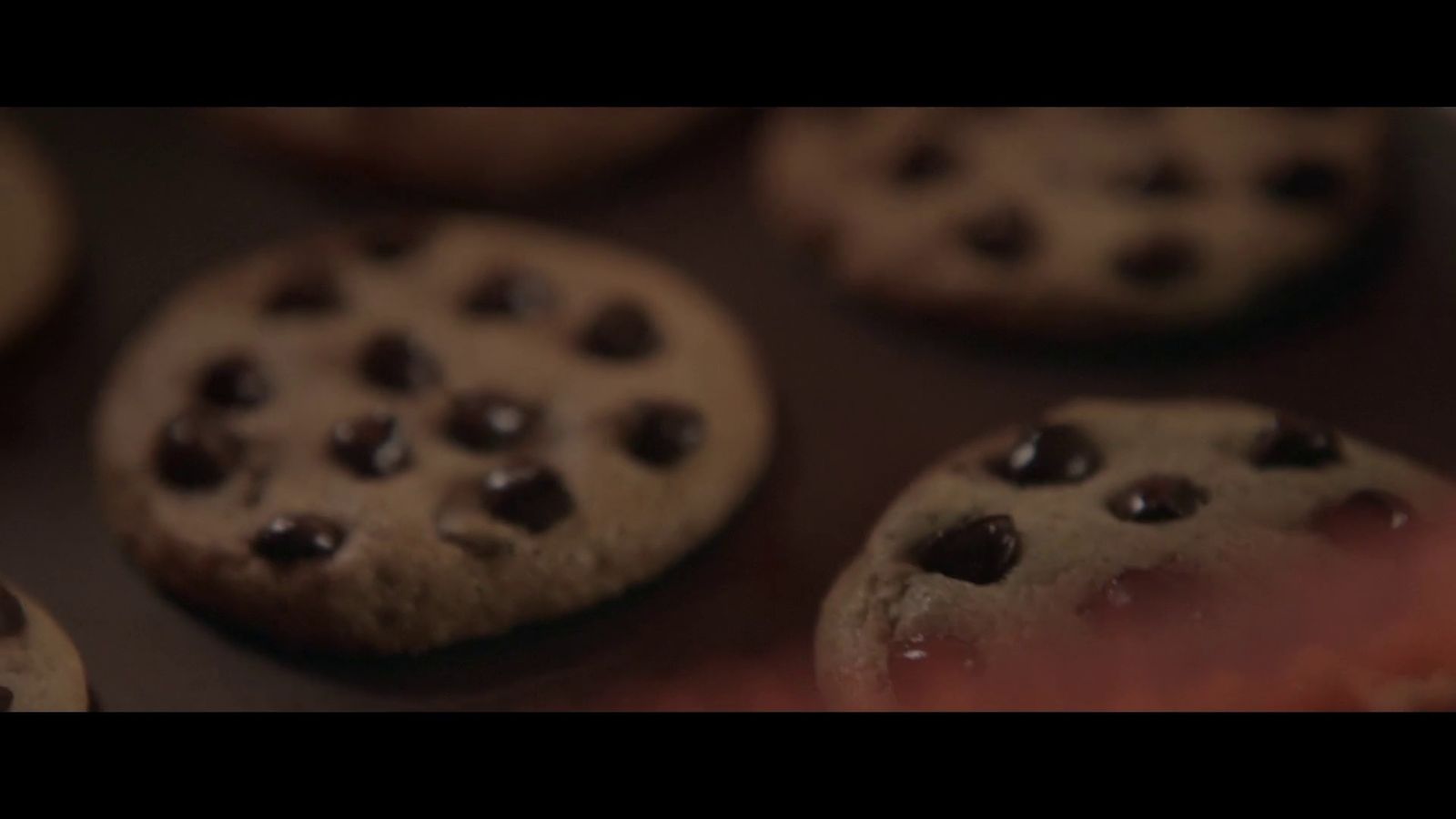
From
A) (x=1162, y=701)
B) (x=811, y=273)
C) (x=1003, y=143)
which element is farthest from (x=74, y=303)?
(x=1162, y=701)

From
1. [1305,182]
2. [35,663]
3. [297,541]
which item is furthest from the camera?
[1305,182]

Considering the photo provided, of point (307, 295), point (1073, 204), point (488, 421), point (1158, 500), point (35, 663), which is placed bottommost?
point (35, 663)

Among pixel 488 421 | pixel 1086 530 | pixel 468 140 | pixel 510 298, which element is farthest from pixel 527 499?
pixel 468 140

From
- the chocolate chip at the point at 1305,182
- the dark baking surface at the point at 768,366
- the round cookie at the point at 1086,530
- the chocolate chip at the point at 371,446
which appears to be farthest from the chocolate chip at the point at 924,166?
the chocolate chip at the point at 371,446

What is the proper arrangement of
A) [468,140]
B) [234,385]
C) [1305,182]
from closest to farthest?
[234,385]
[1305,182]
[468,140]

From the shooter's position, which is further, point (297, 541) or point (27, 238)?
point (27, 238)

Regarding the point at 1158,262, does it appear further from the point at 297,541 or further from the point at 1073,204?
the point at 297,541
